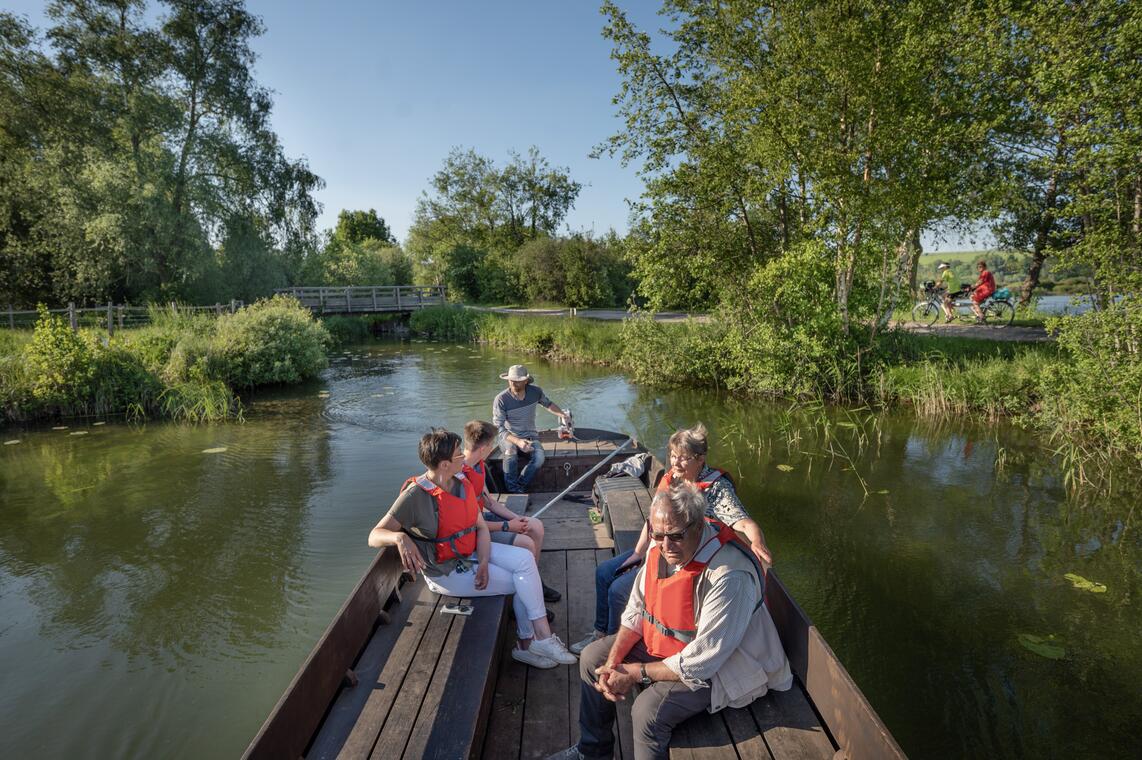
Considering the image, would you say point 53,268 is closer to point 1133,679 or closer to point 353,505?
point 353,505

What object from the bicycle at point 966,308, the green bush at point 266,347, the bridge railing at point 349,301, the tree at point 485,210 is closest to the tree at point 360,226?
the tree at point 485,210

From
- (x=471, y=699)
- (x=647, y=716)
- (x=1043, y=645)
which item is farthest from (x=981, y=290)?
(x=471, y=699)

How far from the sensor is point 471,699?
296cm

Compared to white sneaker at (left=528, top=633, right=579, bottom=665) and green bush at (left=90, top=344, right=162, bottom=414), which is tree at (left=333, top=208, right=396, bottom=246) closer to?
green bush at (left=90, top=344, right=162, bottom=414)

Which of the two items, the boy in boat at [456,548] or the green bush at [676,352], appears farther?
the green bush at [676,352]

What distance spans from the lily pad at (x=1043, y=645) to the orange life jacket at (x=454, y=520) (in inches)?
180

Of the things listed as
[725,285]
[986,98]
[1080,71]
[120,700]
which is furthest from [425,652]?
[986,98]

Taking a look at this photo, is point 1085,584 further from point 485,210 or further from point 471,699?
point 485,210

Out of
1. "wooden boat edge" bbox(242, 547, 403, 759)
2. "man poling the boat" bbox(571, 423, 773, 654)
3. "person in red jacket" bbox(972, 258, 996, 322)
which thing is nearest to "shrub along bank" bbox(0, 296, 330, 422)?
"wooden boat edge" bbox(242, 547, 403, 759)

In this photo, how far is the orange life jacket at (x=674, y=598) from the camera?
103 inches

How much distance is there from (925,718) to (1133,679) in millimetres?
1713

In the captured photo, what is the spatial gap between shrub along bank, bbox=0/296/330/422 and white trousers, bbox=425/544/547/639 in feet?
38.9

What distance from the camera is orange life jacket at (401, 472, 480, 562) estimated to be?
12.2 ft

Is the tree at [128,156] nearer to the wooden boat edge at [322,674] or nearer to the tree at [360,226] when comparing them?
the wooden boat edge at [322,674]
